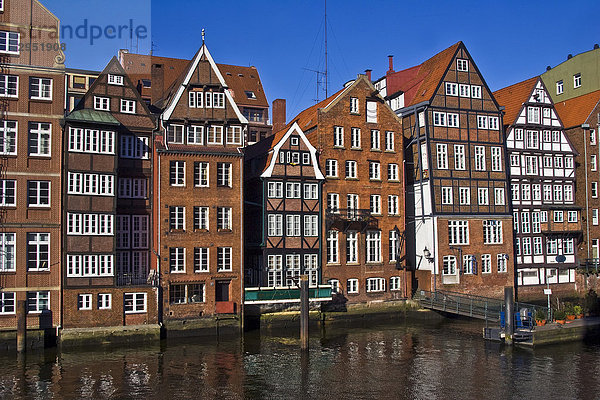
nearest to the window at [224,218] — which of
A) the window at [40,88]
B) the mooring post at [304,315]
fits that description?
the mooring post at [304,315]

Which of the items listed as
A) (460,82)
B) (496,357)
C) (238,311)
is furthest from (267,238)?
(460,82)

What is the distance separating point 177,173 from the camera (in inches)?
1583

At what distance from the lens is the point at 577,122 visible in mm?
Result: 57406

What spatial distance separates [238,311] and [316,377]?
11.8 m

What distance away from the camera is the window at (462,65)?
50375mm

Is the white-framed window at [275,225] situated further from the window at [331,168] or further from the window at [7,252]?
the window at [7,252]

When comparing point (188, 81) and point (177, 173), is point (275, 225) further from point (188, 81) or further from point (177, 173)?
point (188, 81)

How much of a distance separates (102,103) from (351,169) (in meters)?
18.7

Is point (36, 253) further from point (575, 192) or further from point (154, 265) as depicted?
point (575, 192)

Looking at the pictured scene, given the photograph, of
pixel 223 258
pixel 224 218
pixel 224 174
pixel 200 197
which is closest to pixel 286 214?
pixel 224 218

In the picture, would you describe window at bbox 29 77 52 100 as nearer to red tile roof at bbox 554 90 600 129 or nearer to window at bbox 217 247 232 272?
window at bbox 217 247 232 272

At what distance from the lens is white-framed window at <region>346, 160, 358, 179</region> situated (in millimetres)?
46969

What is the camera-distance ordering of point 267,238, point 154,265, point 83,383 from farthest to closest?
point 267,238
point 154,265
point 83,383

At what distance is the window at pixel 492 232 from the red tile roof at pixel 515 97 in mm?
9143
